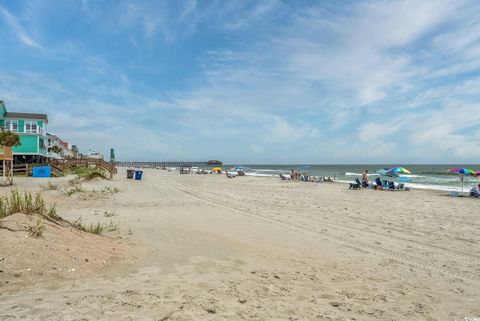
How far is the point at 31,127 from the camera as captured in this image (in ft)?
146

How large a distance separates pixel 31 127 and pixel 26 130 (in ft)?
2.41

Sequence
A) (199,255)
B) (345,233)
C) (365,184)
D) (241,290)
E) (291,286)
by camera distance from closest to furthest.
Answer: (241,290)
(291,286)
(199,255)
(345,233)
(365,184)

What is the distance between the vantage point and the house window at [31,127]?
145 feet

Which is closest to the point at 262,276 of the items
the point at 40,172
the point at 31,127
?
the point at 40,172

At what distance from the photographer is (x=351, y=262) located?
6012mm

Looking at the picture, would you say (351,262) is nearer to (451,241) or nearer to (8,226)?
(451,241)

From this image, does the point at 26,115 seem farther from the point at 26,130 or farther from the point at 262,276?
the point at 262,276

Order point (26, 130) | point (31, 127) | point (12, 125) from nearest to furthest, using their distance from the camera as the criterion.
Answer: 1. point (12, 125)
2. point (26, 130)
3. point (31, 127)

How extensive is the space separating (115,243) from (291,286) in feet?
10.9

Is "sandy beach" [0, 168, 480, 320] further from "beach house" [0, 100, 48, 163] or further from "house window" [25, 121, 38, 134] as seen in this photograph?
"house window" [25, 121, 38, 134]

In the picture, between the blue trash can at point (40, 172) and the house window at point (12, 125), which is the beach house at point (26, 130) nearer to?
the house window at point (12, 125)

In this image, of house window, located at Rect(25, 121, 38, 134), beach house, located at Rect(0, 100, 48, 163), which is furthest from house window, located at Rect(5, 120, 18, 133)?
house window, located at Rect(25, 121, 38, 134)

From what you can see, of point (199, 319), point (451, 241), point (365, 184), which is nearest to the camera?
point (199, 319)

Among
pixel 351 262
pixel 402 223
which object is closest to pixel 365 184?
pixel 402 223
